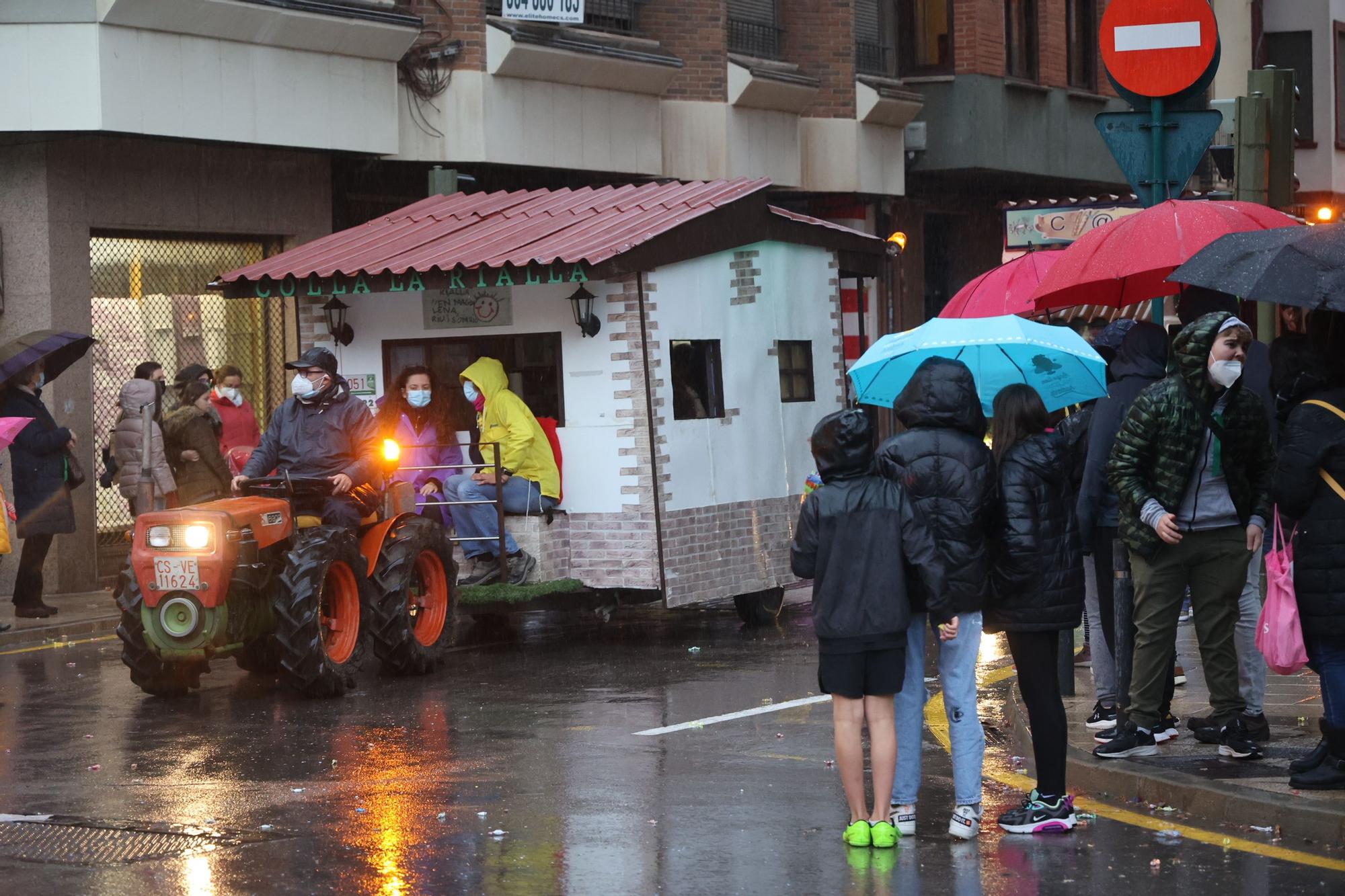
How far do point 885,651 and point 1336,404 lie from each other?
2.00 metres

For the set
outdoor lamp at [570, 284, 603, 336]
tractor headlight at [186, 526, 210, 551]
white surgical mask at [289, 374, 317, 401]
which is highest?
outdoor lamp at [570, 284, 603, 336]

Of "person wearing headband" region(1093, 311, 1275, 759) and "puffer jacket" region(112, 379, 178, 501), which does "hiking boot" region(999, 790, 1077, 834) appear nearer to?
"person wearing headband" region(1093, 311, 1275, 759)

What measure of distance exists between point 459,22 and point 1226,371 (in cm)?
1393

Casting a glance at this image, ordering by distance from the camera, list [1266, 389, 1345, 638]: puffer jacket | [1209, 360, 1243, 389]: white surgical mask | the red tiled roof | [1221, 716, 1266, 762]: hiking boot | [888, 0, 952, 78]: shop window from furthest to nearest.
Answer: [888, 0, 952, 78]: shop window → the red tiled roof → [1221, 716, 1266, 762]: hiking boot → [1209, 360, 1243, 389]: white surgical mask → [1266, 389, 1345, 638]: puffer jacket

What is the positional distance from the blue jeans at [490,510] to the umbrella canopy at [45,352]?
3.21m

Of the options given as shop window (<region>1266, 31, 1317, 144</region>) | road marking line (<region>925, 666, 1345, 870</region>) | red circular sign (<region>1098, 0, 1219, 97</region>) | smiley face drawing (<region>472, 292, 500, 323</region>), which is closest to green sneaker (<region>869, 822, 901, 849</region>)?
road marking line (<region>925, 666, 1345, 870</region>)

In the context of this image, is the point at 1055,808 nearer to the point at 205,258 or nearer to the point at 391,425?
the point at 391,425

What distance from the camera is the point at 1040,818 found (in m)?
7.61

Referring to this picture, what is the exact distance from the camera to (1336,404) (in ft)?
25.5

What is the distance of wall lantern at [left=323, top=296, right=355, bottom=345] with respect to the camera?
14688 millimetres

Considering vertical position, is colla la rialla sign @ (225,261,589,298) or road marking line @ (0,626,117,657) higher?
colla la rialla sign @ (225,261,589,298)

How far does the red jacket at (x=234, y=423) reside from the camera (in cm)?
1773

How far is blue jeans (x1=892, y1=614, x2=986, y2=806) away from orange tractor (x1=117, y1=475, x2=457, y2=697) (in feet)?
14.9

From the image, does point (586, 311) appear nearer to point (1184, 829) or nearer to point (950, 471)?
point (950, 471)
